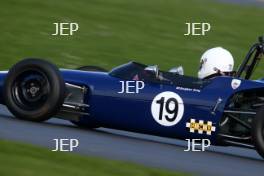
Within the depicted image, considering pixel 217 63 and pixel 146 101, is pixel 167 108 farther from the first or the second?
pixel 217 63

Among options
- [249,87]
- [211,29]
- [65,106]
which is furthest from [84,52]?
[249,87]

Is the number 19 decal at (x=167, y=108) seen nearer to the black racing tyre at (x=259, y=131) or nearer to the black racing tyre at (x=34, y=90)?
the black racing tyre at (x=259, y=131)

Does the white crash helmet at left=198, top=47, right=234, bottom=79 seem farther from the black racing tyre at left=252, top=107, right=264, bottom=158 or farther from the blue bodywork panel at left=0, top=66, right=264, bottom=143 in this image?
the black racing tyre at left=252, top=107, right=264, bottom=158

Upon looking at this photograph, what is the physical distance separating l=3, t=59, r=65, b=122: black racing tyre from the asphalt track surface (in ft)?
0.44

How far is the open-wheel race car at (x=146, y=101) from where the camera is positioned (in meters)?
8.12

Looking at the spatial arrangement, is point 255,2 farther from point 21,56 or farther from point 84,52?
point 21,56

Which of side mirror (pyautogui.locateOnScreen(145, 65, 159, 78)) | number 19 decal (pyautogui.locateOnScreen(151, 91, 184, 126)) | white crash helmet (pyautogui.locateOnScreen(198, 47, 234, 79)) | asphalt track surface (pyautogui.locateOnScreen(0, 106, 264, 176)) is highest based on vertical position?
white crash helmet (pyautogui.locateOnScreen(198, 47, 234, 79))

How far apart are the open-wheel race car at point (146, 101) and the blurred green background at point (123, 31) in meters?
4.36

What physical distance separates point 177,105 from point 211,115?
350mm

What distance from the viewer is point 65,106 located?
28.6ft

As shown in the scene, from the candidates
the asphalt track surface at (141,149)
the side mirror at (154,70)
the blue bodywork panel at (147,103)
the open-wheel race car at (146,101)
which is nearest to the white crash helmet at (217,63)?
the open-wheel race car at (146,101)

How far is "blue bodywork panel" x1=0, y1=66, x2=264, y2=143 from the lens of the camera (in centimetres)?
812

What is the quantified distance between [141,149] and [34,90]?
4.76 feet

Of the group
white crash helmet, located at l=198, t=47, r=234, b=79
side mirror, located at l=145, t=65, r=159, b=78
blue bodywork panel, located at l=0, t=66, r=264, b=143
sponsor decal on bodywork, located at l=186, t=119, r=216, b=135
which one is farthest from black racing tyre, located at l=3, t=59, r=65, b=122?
white crash helmet, located at l=198, t=47, r=234, b=79
